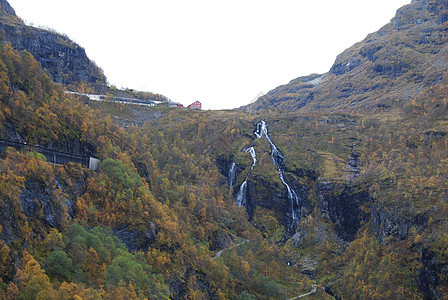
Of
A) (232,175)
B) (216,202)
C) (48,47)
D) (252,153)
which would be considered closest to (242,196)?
(232,175)

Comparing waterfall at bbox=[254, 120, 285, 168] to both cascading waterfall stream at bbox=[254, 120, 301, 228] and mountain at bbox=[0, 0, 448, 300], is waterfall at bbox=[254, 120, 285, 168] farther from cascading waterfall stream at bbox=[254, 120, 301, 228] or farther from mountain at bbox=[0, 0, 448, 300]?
mountain at bbox=[0, 0, 448, 300]

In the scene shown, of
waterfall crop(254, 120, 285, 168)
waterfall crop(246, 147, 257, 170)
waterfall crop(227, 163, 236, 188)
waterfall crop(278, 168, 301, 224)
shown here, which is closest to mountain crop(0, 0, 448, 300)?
waterfall crop(278, 168, 301, 224)

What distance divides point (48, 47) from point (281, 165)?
128495 millimetres

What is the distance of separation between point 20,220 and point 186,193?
2772 inches

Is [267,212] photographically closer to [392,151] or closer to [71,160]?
[392,151]

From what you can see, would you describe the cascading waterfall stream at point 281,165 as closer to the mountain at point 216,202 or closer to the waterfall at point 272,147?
the waterfall at point 272,147

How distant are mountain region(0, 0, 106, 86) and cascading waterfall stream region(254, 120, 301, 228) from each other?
316 feet

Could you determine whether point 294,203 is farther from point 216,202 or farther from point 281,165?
point 216,202

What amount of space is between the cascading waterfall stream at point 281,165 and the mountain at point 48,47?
3797 inches

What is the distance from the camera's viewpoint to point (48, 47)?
183000mm

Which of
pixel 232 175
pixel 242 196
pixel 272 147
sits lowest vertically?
pixel 242 196

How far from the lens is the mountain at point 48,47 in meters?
168

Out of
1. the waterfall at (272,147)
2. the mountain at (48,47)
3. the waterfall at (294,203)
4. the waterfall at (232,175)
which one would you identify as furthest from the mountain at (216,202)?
the mountain at (48,47)

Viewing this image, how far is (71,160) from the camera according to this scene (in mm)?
74500
